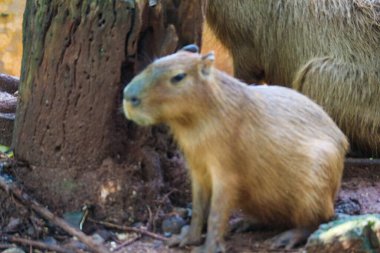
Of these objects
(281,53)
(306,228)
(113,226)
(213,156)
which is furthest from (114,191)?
(281,53)

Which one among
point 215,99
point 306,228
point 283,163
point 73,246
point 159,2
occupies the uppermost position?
point 159,2

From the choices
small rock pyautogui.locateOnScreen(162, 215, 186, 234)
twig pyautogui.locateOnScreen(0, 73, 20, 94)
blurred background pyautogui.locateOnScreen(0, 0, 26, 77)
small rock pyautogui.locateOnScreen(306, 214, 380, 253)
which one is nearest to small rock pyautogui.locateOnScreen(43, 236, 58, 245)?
small rock pyautogui.locateOnScreen(162, 215, 186, 234)

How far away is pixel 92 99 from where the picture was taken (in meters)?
3.79

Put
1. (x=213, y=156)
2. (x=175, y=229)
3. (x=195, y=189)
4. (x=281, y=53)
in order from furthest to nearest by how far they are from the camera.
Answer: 1. (x=281, y=53)
2. (x=175, y=229)
3. (x=195, y=189)
4. (x=213, y=156)

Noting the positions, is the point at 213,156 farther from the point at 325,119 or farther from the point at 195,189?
the point at 325,119

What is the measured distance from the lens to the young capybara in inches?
126

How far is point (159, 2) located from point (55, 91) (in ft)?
2.35

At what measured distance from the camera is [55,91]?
3.86 m

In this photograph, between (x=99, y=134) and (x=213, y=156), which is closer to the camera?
(x=213, y=156)

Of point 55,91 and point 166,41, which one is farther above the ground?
point 166,41

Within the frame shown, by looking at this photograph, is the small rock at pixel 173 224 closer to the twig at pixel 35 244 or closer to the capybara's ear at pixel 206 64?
the twig at pixel 35 244

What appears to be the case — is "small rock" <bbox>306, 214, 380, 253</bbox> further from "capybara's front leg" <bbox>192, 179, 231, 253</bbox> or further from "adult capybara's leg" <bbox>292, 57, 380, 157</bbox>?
"adult capybara's leg" <bbox>292, 57, 380, 157</bbox>

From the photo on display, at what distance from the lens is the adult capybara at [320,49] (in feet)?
17.1

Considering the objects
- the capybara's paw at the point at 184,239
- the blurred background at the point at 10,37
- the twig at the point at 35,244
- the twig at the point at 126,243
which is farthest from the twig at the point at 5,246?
the blurred background at the point at 10,37
